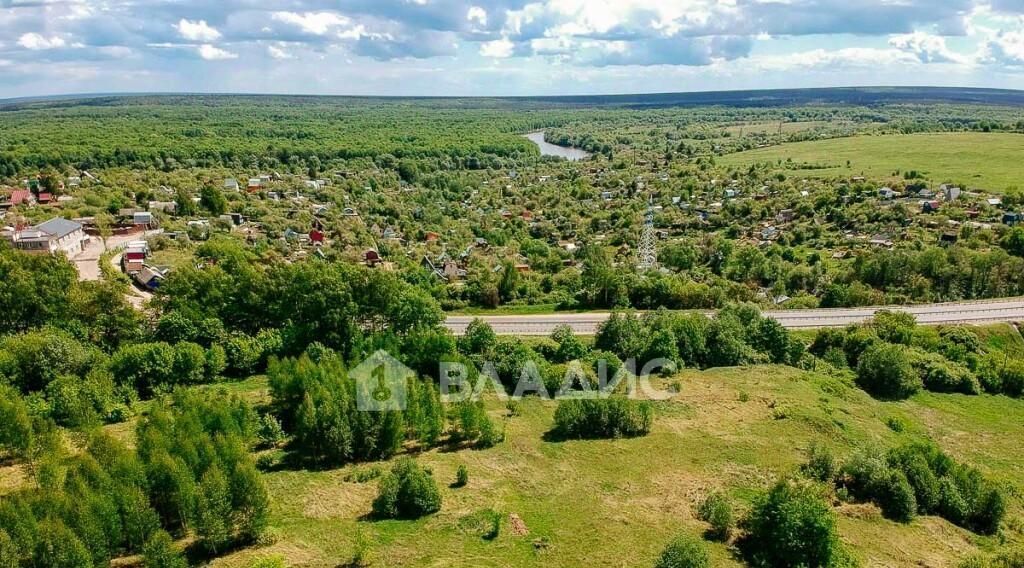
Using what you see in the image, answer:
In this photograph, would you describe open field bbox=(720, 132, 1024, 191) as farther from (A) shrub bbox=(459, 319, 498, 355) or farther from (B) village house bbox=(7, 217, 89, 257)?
(B) village house bbox=(7, 217, 89, 257)

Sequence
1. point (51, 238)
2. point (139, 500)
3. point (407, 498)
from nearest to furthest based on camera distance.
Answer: point (139, 500) → point (407, 498) → point (51, 238)

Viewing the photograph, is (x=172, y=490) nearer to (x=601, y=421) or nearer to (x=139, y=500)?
(x=139, y=500)

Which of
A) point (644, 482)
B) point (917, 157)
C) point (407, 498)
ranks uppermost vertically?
point (917, 157)

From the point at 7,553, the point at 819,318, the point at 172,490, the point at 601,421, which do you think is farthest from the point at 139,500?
the point at 819,318

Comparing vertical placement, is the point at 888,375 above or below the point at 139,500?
Answer: below

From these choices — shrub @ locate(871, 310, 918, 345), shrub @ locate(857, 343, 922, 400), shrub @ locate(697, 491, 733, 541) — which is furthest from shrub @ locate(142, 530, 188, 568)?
shrub @ locate(871, 310, 918, 345)

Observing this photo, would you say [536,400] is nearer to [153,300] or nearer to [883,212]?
[153,300]
